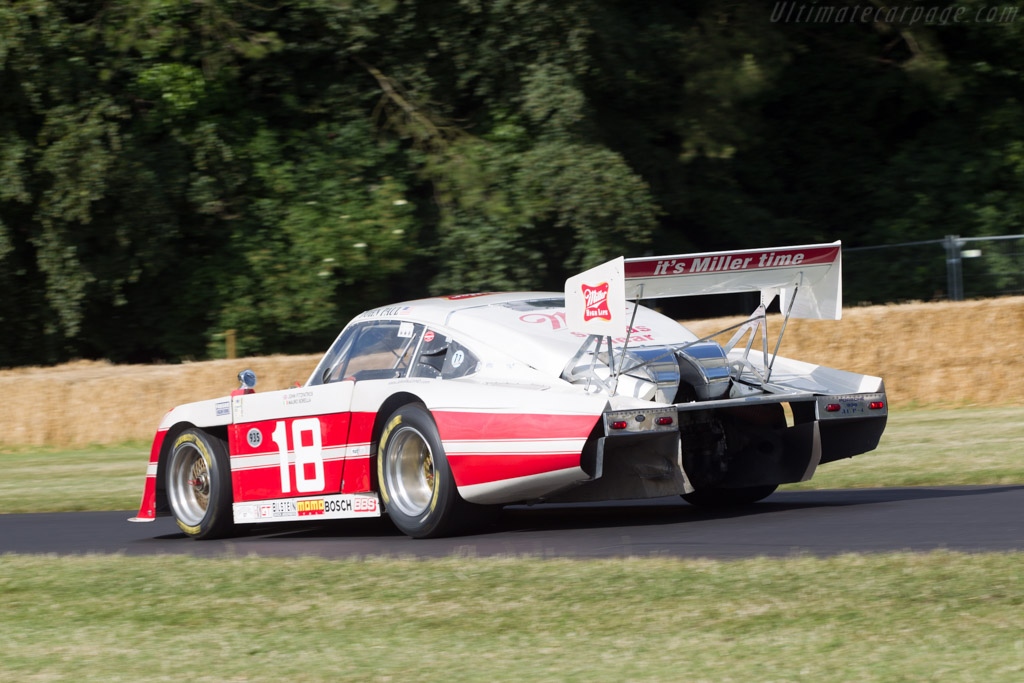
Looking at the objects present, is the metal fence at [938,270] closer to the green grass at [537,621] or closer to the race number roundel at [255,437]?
the race number roundel at [255,437]

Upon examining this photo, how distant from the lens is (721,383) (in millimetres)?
7664

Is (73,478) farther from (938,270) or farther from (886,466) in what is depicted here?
(938,270)

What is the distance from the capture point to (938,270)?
18625 millimetres

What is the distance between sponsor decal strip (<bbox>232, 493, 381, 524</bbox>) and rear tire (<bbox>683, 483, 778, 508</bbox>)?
2105 mm

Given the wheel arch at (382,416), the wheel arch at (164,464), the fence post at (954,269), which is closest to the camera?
the wheel arch at (382,416)

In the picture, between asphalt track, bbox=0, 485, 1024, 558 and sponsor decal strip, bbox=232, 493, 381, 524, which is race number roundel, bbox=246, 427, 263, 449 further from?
asphalt track, bbox=0, 485, 1024, 558

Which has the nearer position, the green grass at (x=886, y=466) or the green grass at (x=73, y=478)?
the green grass at (x=886, y=466)

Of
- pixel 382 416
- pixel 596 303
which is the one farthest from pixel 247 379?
pixel 596 303

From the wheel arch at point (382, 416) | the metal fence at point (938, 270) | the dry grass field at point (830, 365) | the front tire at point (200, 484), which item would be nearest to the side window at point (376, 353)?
the wheel arch at point (382, 416)

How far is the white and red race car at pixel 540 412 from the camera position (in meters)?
7.04

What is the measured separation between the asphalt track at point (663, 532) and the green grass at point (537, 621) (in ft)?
1.70

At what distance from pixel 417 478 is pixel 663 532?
55.7 inches

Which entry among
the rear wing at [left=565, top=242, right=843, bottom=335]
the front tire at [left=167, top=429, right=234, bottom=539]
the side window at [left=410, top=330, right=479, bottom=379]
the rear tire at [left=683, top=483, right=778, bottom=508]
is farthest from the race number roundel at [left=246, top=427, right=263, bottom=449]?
the rear tire at [left=683, top=483, right=778, bottom=508]

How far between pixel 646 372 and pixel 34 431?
43.4ft
